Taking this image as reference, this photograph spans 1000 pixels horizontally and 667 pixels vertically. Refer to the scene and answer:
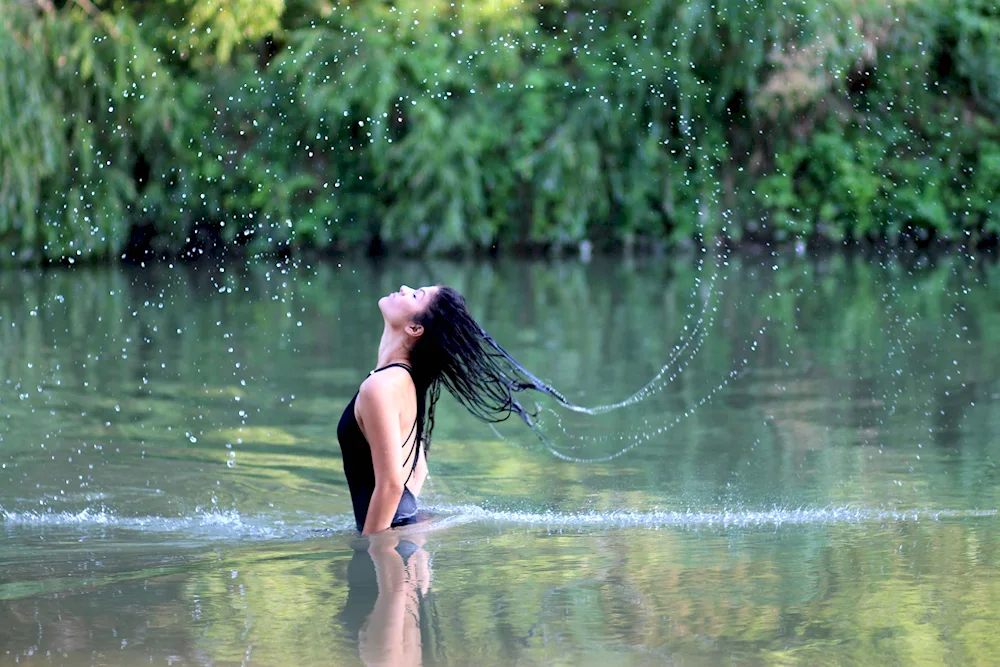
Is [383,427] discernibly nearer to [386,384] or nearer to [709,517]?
[386,384]

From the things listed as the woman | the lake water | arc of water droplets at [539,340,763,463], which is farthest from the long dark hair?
arc of water droplets at [539,340,763,463]

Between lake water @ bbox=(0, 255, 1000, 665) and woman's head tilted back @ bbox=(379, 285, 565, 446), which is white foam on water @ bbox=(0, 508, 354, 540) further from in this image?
woman's head tilted back @ bbox=(379, 285, 565, 446)

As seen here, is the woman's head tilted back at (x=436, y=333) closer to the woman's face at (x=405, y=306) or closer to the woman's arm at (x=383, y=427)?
the woman's face at (x=405, y=306)

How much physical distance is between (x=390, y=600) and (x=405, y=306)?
1.18m

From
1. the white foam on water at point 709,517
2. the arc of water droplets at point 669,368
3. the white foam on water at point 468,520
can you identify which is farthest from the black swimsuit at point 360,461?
the arc of water droplets at point 669,368

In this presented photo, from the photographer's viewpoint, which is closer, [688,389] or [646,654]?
[646,654]

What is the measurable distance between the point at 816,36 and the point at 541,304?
22.2ft

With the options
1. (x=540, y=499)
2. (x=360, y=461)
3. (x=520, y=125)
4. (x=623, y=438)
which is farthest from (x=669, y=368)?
(x=520, y=125)

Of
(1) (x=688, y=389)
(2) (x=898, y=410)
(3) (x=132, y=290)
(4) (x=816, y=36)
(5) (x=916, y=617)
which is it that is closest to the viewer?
(5) (x=916, y=617)

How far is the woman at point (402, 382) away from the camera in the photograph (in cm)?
554

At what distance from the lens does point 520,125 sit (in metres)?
22.3

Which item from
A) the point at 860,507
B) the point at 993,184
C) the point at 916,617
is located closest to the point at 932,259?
the point at 993,184

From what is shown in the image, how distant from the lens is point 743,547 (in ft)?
19.2

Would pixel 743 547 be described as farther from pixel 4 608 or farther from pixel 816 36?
pixel 816 36
